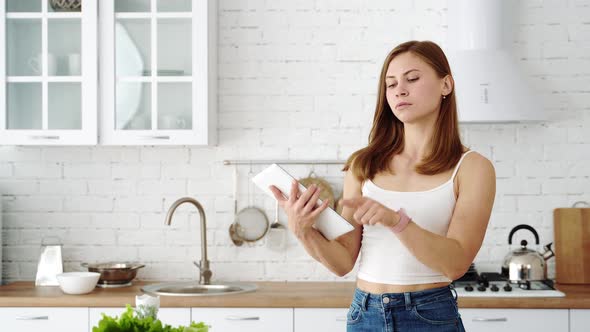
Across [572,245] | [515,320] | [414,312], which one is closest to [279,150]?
[515,320]

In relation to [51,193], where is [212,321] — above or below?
below

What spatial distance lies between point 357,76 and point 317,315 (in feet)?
4.19

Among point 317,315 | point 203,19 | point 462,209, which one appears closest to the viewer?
point 462,209

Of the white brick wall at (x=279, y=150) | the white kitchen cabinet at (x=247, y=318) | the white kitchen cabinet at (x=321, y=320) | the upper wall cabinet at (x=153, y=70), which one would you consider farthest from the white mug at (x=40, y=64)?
the white kitchen cabinet at (x=321, y=320)

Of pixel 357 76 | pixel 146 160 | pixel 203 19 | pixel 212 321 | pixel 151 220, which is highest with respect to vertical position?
pixel 203 19

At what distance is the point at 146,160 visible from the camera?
3959 millimetres

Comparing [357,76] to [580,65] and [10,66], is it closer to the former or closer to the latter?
[580,65]

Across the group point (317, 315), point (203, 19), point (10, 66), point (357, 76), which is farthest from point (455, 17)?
point (10, 66)

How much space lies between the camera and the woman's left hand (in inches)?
74.1

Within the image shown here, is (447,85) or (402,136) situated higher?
(447,85)

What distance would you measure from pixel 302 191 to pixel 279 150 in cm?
194

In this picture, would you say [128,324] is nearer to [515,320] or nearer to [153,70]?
[515,320]

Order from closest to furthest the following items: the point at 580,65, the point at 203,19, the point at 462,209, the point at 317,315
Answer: the point at 462,209 < the point at 317,315 < the point at 203,19 < the point at 580,65

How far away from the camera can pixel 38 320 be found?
3389 mm
